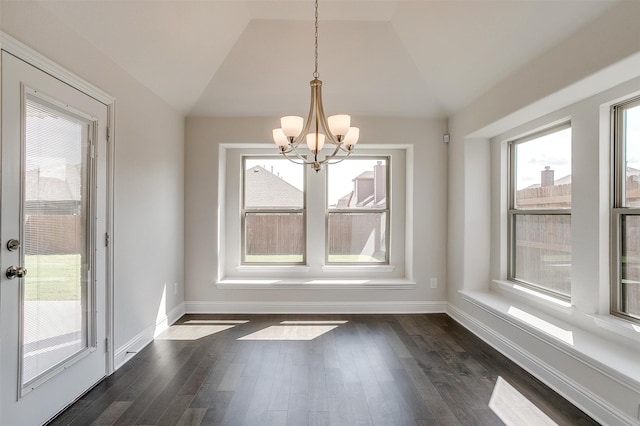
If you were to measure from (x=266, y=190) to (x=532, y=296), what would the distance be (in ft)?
10.8

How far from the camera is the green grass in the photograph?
1972 mm

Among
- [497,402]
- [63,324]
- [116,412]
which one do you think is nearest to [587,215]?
[497,402]

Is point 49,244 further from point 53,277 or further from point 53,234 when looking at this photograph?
point 53,277

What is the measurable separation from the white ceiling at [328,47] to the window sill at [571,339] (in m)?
2.13

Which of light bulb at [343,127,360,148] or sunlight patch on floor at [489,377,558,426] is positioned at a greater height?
light bulb at [343,127,360,148]

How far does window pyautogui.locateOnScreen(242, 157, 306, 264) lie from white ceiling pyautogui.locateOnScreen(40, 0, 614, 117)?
83 cm

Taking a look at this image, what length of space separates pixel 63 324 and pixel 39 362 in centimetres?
26

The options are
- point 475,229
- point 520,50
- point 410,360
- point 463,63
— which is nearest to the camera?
point 520,50

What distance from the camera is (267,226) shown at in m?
4.70

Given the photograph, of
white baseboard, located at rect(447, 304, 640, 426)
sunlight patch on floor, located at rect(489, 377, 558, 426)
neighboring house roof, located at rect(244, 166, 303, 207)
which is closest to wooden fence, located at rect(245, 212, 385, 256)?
neighboring house roof, located at rect(244, 166, 303, 207)

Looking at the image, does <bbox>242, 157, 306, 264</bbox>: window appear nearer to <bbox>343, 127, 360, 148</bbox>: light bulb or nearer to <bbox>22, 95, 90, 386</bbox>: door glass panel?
<bbox>343, 127, 360, 148</bbox>: light bulb

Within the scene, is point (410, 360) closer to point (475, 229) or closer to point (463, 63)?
point (475, 229)

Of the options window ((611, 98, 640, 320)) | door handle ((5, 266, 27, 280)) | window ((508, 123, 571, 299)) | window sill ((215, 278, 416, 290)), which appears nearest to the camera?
door handle ((5, 266, 27, 280))

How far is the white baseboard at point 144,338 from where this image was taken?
2.82 metres
